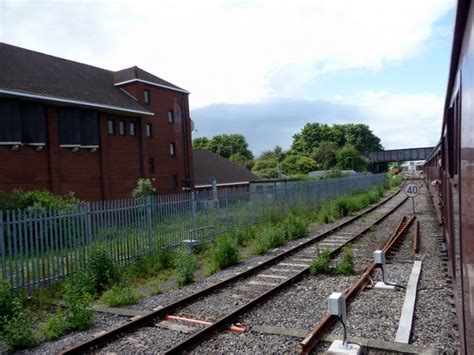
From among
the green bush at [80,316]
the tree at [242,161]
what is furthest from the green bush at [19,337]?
the tree at [242,161]

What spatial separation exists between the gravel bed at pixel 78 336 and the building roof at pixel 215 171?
34100 mm

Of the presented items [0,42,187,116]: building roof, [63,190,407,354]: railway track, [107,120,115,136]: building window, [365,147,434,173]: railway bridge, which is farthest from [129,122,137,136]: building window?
[365,147,434,173]: railway bridge

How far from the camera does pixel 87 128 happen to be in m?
27.4

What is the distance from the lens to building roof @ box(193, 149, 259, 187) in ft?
143

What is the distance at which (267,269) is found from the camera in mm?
10039

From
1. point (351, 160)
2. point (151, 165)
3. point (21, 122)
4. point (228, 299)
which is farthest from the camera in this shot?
point (351, 160)

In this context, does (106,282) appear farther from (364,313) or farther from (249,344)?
(364,313)

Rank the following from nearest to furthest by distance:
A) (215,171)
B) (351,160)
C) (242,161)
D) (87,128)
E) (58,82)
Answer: (58,82) < (87,128) < (215,171) < (351,160) < (242,161)

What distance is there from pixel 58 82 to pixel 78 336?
24565 mm

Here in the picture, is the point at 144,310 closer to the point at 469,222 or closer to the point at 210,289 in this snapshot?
the point at 210,289

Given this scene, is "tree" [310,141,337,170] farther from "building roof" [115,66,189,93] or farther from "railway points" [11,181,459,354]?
"railway points" [11,181,459,354]

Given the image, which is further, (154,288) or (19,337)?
(154,288)

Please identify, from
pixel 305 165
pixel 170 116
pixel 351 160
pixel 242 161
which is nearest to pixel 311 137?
pixel 242 161

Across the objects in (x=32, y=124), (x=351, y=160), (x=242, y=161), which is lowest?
(x=351, y=160)
